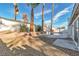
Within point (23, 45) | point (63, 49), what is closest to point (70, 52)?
point (63, 49)

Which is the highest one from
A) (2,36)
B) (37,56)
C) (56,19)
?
(56,19)

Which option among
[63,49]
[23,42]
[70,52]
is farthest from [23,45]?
[70,52]

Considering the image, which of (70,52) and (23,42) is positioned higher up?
(23,42)

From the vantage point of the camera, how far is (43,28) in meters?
4.08

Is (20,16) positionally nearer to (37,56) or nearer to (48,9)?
(48,9)

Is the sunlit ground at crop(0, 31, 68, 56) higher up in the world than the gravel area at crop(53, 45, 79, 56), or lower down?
higher up

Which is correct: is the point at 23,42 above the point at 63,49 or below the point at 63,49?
above

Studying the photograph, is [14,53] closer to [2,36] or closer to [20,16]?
[2,36]

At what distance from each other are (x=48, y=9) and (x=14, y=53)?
95cm

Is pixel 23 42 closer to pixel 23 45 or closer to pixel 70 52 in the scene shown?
pixel 23 45

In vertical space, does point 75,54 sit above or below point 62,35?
below

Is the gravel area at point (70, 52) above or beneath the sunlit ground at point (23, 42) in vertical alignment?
beneath

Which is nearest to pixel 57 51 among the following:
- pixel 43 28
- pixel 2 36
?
pixel 43 28

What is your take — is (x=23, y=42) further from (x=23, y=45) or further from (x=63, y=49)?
(x=63, y=49)
